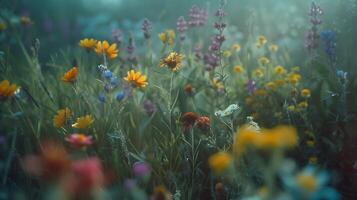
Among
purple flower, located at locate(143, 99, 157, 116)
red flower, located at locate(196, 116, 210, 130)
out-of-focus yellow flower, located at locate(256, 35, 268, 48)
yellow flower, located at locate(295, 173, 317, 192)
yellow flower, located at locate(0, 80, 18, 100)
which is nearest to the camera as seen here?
yellow flower, located at locate(295, 173, 317, 192)

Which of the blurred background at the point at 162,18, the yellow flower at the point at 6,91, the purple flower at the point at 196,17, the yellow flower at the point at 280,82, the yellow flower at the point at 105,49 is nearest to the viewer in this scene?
the yellow flower at the point at 6,91

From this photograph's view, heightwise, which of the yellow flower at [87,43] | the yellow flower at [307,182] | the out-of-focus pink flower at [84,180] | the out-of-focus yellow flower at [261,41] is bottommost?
the out-of-focus pink flower at [84,180]

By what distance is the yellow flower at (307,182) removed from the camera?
0.89 meters

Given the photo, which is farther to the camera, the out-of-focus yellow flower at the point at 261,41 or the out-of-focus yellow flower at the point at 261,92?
the out-of-focus yellow flower at the point at 261,41

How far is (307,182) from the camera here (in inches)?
35.2

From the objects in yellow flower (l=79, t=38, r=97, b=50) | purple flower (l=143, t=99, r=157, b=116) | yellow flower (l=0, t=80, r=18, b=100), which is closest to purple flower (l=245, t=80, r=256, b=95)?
purple flower (l=143, t=99, r=157, b=116)

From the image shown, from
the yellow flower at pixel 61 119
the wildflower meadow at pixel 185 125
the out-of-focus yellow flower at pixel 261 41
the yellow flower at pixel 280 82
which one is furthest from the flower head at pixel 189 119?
the out-of-focus yellow flower at pixel 261 41

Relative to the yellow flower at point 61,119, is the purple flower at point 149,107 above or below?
above

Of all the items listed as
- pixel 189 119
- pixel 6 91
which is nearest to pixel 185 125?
pixel 189 119

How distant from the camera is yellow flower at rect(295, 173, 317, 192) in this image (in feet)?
2.92

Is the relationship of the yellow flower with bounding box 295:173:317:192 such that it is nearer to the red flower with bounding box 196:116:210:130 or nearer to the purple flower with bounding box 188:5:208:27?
the red flower with bounding box 196:116:210:130

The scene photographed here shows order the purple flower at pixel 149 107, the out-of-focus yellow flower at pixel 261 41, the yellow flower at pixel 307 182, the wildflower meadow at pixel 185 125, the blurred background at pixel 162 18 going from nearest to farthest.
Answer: the yellow flower at pixel 307 182
the wildflower meadow at pixel 185 125
the purple flower at pixel 149 107
the out-of-focus yellow flower at pixel 261 41
the blurred background at pixel 162 18

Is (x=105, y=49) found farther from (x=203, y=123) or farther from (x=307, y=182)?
(x=307, y=182)

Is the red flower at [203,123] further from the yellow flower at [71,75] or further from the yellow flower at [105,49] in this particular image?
the yellow flower at [105,49]
